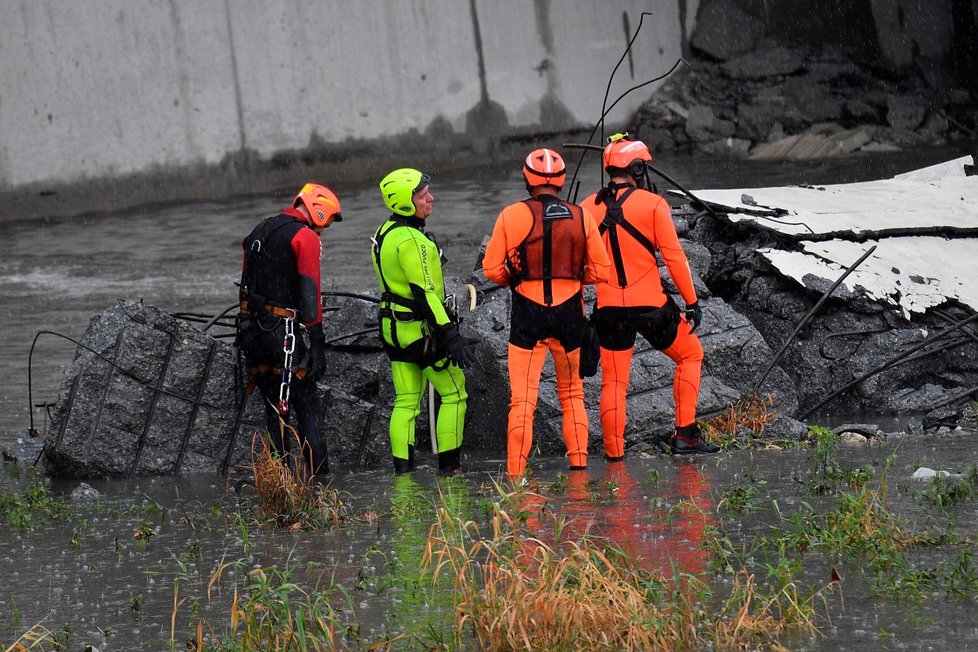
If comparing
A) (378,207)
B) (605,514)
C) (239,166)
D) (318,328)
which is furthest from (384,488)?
(239,166)

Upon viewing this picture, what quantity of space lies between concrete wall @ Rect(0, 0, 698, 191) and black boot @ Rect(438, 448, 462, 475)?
13004mm

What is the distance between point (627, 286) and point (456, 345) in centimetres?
113

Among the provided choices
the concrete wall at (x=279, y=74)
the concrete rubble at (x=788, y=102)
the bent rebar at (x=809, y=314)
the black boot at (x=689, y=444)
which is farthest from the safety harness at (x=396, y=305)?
the concrete rubble at (x=788, y=102)

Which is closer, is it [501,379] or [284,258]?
[284,258]

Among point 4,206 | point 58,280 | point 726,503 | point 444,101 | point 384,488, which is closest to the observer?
point 726,503

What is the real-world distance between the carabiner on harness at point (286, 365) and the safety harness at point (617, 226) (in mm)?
1861

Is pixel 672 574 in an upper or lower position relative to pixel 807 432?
upper

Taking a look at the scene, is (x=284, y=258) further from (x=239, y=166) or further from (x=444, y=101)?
(x=444, y=101)

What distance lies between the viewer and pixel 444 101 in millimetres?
22047

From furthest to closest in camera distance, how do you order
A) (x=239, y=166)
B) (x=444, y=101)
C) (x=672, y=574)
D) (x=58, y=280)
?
(x=444, y=101)
(x=239, y=166)
(x=58, y=280)
(x=672, y=574)

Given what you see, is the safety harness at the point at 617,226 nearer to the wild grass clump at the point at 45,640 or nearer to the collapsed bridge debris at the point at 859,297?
the collapsed bridge debris at the point at 859,297

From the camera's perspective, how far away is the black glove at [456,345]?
25.0 feet

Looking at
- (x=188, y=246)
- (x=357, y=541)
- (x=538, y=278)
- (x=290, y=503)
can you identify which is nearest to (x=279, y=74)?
(x=188, y=246)

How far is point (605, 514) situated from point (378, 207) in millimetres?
13852
